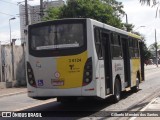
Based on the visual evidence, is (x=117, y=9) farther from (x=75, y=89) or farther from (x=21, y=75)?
(x=75, y=89)

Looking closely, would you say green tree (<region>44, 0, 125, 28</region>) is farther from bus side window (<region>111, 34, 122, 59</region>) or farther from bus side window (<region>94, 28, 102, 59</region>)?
bus side window (<region>94, 28, 102, 59</region>)

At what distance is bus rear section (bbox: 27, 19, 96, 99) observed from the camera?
13719mm

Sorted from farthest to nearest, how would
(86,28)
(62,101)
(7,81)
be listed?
1. (7,81)
2. (62,101)
3. (86,28)

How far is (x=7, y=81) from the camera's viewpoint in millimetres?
31594

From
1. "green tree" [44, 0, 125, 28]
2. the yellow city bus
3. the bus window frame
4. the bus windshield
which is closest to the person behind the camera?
the yellow city bus

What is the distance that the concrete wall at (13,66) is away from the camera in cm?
3159

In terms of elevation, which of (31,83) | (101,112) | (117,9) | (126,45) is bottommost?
(101,112)

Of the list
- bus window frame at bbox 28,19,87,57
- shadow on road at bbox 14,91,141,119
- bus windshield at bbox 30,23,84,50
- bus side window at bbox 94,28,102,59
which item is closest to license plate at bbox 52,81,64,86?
bus window frame at bbox 28,19,87,57

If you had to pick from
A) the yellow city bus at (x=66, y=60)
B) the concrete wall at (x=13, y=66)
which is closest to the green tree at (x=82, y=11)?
the concrete wall at (x=13, y=66)

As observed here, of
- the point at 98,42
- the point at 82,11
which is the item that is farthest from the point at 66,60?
the point at 82,11

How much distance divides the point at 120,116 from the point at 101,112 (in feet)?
4.66

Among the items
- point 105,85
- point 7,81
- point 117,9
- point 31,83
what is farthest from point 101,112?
point 117,9

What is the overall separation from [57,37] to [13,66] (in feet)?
62.2

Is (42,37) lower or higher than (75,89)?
higher
